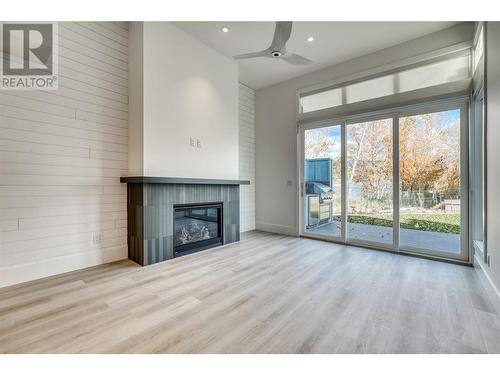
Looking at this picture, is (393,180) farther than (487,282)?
Yes

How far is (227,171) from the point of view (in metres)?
4.43

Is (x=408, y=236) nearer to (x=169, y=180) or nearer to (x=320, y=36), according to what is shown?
(x=320, y=36)

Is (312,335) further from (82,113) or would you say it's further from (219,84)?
(219,84)

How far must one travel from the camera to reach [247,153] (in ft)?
18.2

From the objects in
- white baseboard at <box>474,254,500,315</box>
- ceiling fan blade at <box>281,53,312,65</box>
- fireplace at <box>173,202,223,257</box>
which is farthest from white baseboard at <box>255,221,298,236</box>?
ceiling fan blade at <box>281,53,312,65</box>

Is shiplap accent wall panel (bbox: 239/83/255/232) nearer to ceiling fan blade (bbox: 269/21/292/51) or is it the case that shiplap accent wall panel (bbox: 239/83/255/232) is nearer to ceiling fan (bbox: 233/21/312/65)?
ceiling fan (bbox: 233/21/312/65)

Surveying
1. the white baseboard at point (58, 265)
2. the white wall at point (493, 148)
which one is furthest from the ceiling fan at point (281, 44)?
the white baseboard at point (58, 265)

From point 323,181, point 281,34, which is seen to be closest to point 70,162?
point 281,34

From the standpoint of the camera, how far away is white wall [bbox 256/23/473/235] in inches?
196

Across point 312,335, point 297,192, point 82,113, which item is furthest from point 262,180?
point 312,335

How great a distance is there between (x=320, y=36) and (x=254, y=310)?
12.8 feet

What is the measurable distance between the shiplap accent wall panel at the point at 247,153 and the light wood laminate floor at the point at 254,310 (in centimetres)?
231

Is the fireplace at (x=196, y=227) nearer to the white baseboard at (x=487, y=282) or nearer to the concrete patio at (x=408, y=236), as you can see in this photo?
the concrete patio at (x=408, y=236)

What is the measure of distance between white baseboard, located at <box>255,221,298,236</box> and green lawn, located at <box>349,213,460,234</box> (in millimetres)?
1614
